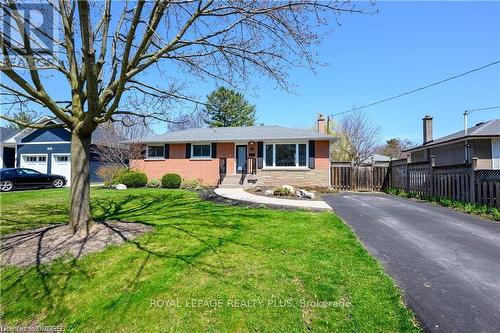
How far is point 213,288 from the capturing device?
3518mm

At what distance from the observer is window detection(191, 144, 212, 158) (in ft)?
62.2

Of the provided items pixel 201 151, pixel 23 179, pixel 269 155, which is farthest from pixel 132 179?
pixel 269 155

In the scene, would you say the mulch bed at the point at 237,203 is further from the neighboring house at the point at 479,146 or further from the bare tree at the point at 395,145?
the bare tree at the point at 395,145

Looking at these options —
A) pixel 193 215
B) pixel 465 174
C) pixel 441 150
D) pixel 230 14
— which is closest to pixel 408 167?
pixel 465 174

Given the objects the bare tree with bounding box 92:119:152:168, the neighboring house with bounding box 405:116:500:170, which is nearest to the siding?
the neighboring house with bounding box 405:116:500:170

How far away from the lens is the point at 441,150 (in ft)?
66.5

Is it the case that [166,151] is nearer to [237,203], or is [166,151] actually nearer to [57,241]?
[237,203]

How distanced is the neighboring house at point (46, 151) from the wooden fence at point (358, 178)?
63.8 feet

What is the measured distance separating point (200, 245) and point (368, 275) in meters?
2.72

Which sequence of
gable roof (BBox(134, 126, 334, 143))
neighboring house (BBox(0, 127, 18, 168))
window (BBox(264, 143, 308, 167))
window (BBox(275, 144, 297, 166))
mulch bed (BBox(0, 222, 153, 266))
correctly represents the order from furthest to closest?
neighboring house (BBox(0, 127, 18, 168)) → window (BBox(275, 144, 297, 166)) → window (BBox(264, 143, 308, 167)) → gable roof (BBox(134, 126, 334, 143)) → mulch bed (BBox(0, 222, 153, 266))

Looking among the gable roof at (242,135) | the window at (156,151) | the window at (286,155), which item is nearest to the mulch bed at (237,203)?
the gable roof at (242,135)

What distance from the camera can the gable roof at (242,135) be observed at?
671 inches

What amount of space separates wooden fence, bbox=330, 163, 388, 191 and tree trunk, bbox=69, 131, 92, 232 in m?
14.8

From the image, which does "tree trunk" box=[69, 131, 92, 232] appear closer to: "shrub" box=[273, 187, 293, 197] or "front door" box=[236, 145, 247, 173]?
"shrub" box=[273, 187, 293, 197]
